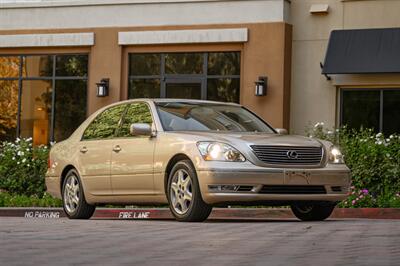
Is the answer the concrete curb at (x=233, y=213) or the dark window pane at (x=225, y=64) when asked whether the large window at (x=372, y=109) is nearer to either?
the dark window pane at (x=225, y=64)

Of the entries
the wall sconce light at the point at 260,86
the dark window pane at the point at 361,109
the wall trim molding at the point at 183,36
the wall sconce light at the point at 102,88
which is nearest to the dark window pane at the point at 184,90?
the wall trim molding at the point at 183,36

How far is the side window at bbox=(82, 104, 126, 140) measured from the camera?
46.4 ft

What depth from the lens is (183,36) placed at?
25016 millimetres

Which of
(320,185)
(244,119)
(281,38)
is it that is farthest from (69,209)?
(281,38)

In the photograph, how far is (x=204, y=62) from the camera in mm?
25156

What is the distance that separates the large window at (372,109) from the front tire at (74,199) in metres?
10.6

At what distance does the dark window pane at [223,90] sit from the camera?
24906 millimetres

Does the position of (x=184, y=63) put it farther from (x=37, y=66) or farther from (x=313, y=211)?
(x=313, y=211)

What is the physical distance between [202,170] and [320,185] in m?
1.48

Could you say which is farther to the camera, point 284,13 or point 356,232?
point 284,13

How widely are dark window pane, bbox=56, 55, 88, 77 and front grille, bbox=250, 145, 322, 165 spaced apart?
14330 mm

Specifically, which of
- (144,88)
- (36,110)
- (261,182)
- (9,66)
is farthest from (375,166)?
(9,66)

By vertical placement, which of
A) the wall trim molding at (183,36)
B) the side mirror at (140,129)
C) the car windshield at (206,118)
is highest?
the wall trim molding at (183,36)

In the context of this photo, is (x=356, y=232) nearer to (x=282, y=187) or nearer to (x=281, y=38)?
(x=282, y=187)
